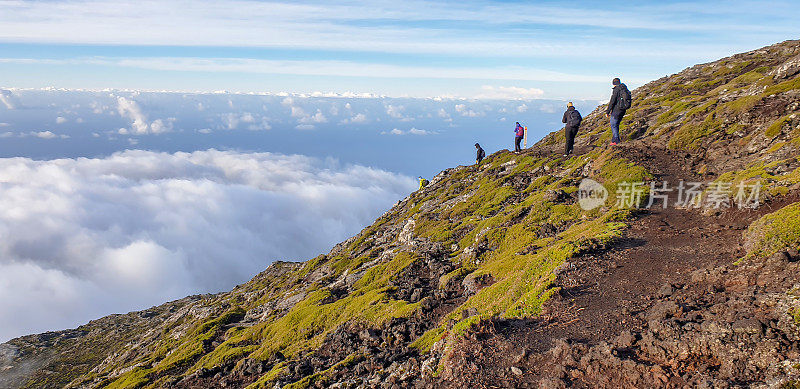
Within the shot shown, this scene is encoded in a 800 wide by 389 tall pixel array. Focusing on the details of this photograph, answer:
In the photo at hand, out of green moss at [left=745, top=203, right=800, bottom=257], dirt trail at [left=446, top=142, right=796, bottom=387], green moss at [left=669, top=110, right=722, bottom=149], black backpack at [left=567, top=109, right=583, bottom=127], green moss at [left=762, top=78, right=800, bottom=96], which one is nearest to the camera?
dirt trail at [left=446, top=142, right=796, bottom=387]

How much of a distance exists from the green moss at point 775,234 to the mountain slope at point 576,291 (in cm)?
6

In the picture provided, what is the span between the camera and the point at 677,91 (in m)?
58.4

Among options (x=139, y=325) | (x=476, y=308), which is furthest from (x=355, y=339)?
(x=139, y=325)

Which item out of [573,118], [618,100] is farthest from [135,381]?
[618,100]

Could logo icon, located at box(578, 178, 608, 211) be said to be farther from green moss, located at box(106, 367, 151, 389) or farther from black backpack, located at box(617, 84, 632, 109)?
green moss, located at box(106, 367, 151, 389)

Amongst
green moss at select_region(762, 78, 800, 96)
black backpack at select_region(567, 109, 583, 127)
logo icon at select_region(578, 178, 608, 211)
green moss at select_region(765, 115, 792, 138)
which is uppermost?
black backpack at select_region(567, 109, 583, 127)

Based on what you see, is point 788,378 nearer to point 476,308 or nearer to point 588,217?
point 476,308

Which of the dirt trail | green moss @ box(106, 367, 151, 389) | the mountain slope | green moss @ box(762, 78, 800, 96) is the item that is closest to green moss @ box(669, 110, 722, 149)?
the mountain slope

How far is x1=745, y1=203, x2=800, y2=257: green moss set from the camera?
12.0 metres

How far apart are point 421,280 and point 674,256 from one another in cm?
1491

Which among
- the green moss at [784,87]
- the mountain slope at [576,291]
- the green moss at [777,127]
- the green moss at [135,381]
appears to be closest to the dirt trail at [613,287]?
the mountain slope at [576,291]

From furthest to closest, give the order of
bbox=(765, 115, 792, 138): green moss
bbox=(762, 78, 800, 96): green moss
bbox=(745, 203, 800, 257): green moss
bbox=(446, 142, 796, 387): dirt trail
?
bbox=(762, 78, 800, 96): green moss
bbox=(765, 115, 792, 138): green moss
bbox=(745, 203, 800, 257): green moss
bbox=(446, 142, 796, 387): dirt trail

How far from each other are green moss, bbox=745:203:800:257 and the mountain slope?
0.06m

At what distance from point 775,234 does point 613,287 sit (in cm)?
498
